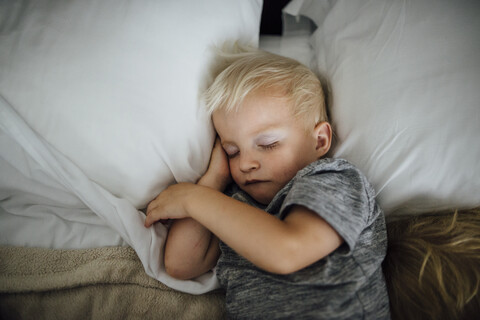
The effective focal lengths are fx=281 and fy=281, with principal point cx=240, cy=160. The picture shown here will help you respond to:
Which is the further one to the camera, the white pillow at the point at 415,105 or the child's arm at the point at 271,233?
the white pillow at the point at 415,105

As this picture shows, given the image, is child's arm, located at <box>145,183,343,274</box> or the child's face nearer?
child's arm, located at <box>145,183,343,274</box>

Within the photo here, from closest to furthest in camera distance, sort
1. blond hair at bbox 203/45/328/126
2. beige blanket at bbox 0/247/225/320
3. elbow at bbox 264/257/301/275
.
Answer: elbow at bbox 264/257/301/275
beige blanket at bbox 0/247/225/320
blond hair at bbox 203/45/328/126

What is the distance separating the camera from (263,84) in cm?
76

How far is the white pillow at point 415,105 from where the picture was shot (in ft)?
2.16

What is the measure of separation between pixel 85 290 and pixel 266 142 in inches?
22.4

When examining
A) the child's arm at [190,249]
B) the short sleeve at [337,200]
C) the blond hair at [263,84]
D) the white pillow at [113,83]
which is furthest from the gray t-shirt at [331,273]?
the white pillow at [113,83]

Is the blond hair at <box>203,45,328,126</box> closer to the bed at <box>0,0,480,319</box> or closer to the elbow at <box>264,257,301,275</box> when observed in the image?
the bed at <box>0,0,480,319</box>

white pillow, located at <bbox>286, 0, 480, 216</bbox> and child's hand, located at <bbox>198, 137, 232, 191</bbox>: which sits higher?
white pillow, located at <bbox>286, 0, 480, 216</bbox>

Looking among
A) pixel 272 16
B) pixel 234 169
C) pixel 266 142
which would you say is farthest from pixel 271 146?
pixel 272 16

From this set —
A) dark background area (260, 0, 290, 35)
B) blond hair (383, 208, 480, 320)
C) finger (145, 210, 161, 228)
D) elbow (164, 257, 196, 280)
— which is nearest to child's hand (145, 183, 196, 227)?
finger (145, 210, 161, 228)

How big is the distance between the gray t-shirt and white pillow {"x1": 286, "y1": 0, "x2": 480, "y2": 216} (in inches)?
4.2

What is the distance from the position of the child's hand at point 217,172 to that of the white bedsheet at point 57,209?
179mm

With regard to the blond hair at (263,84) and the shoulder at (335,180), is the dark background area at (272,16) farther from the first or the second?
the shoulder at (335,180)

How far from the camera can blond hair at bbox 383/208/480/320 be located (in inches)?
22.0
